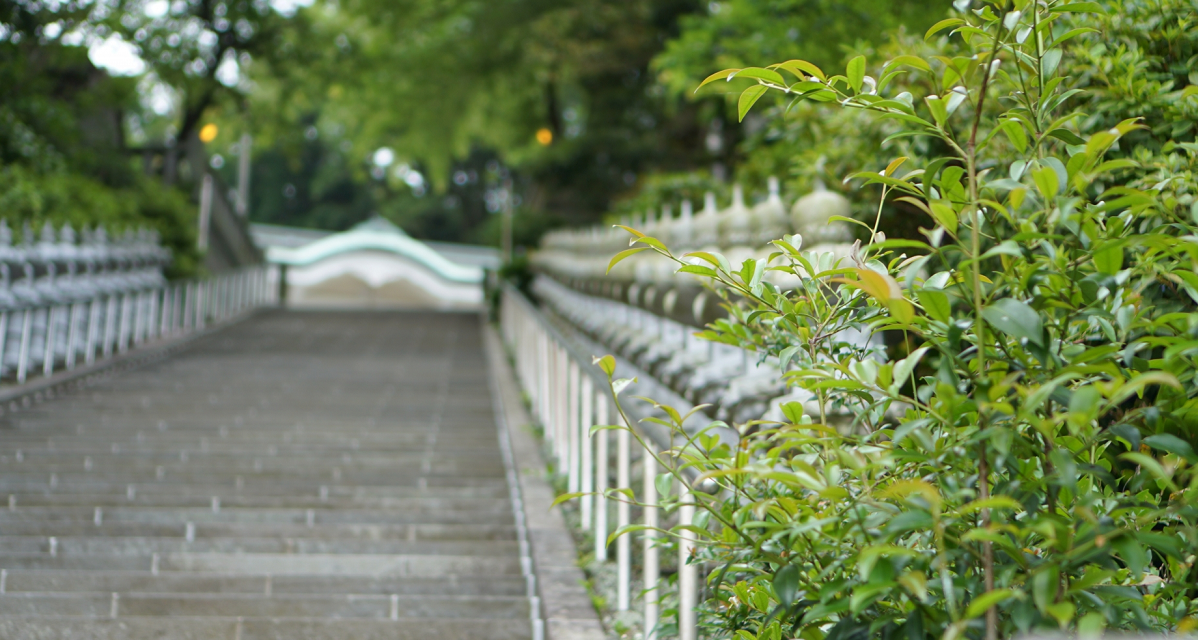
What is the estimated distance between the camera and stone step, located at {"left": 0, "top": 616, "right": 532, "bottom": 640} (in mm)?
3293

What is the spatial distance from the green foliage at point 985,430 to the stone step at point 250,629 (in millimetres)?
1783

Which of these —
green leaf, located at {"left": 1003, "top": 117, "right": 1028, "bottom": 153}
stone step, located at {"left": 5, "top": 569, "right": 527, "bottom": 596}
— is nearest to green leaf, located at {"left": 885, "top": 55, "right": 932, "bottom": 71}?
green leaf, located at {"left": 1003, "top": 117, "right": 1028, "bottom": 153}

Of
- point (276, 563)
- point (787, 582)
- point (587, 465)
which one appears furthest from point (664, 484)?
point (276, 563)

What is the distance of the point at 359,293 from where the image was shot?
3034cm

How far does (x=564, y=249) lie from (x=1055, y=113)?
25.4 feet

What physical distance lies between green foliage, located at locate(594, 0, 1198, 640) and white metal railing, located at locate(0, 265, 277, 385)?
24.5 ft

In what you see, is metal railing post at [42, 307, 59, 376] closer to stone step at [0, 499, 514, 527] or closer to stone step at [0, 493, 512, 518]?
stone step at [0, 493, 512, 518]

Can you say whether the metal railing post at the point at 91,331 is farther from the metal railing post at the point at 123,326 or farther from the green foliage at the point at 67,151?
the green foliage at the point at 67,151

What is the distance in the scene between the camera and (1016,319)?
1.25 m

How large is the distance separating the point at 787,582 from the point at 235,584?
9.74 feet

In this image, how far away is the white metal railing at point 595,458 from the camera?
89.7 inches

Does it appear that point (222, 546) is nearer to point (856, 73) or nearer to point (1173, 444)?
point (856, 73)

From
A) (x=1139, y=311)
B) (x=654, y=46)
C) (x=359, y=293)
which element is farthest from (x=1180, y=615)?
(x=359, y=293)

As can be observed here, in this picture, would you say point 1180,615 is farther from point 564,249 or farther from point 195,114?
point 195,114
